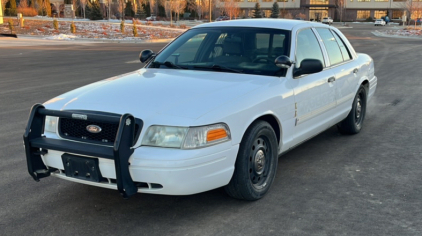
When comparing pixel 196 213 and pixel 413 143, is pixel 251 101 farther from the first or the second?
pixel 413 143

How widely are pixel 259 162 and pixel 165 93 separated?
3.52 ft

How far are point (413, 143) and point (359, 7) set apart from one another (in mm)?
97911

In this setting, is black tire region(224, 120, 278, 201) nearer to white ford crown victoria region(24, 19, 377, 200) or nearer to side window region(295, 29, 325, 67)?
white ford crown victoria region(24, 19, 377, 200)

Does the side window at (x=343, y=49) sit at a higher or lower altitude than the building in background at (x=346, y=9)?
lower

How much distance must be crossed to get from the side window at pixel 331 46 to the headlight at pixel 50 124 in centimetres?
347

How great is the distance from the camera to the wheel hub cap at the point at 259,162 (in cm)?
412

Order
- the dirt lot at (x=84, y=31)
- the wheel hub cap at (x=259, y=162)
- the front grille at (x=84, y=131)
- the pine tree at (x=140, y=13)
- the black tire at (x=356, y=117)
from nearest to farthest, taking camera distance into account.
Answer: the front grille at (x=84, y=131) < the wheel hub cap at (x=259, y=162) < the black tire at (x=356, y=117) < the dirt lot at (x=84, y=31) < the pine tree at (x=140, y=13)

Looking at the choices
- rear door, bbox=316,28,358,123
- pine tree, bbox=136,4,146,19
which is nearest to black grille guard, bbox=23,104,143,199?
rear door, bbox=316,28,358,123

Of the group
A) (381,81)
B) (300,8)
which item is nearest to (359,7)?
(300,8)

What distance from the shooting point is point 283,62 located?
4.57 m

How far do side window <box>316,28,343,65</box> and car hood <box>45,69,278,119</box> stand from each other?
5.18 feet

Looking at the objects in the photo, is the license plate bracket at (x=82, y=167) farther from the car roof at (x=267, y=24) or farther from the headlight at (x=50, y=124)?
the car roof at (x=267, y=24)

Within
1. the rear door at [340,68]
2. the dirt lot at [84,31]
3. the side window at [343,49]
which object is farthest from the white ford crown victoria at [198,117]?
the dirt lot at [84,31]

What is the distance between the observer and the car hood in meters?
3.66
